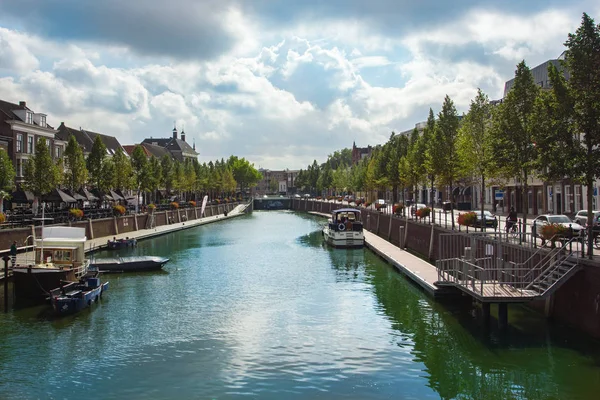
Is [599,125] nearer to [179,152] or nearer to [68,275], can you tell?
[68,275]

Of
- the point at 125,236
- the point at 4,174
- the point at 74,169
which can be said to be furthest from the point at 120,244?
the point at 74,169

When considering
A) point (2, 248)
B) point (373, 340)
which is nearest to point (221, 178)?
point (2, 248)

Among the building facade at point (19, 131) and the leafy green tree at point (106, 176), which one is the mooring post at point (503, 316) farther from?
the leafy green tree at point (106, 176)

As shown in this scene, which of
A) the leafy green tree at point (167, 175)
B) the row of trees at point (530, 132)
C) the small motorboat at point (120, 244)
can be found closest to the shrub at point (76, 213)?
the small motorboat at point (120, 244)

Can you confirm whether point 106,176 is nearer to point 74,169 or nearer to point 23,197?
point 74,169

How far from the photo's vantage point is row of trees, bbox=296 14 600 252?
26578mm

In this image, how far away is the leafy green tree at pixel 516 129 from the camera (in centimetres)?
3900

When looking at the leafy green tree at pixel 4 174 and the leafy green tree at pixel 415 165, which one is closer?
the leafy green tree at pixel 4 174

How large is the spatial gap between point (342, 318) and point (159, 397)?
42.5 ft

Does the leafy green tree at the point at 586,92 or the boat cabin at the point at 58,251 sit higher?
the leafy green tree at the point at 586,92

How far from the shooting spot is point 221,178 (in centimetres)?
16738

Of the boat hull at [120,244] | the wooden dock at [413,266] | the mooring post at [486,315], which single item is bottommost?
the mooring post at [486,315]

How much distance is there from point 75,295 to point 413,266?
23384mm

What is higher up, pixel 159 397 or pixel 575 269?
pixel 575 269
